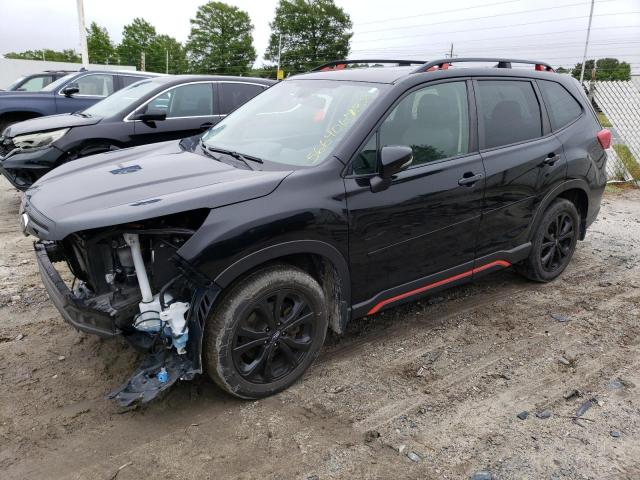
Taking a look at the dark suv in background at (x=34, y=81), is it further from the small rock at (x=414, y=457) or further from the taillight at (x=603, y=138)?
the small rock at (x=414, y=457)

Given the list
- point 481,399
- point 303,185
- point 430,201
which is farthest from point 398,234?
point 481,399

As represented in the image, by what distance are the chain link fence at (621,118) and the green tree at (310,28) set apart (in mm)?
55147

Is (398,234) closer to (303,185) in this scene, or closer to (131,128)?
(303,185)

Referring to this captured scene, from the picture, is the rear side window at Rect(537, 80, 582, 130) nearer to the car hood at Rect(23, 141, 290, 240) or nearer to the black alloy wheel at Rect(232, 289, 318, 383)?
the car hood at Rect(23, 141, 290, 240)

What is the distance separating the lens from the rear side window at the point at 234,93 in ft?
24.0

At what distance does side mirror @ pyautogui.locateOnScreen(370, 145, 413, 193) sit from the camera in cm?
296

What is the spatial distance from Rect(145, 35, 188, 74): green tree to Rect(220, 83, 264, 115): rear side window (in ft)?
198

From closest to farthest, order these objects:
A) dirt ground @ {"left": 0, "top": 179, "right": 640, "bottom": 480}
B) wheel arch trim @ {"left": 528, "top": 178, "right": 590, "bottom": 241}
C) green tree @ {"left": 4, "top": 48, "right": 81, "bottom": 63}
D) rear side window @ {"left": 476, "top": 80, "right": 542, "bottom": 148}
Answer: dirt ground @ {"left": 0, "top": 179, "right": 640, "bottom": 480} < rear side window @ {"left": 476, "top": 80, "right": 542, "bottom": 148} < wheel arch trim @ {"left": 528, "top": 178, "right": 590, "bottom": 241} < green tree @ {"left": 4, "top": 48, "right": 81, "bottom": 63}

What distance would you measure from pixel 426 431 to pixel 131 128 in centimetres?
530

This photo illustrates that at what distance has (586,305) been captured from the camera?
4.39 m

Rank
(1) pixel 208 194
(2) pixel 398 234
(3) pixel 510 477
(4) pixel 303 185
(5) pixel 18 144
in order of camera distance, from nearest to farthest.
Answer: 1. (3) pixel 510 477
2. (1) pixel 208 194
3. (4) pixel 303 185
4. (2) pixel 398 234
5. (5) pixel 18 144

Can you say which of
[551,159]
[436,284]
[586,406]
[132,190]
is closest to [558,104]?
[551,159]

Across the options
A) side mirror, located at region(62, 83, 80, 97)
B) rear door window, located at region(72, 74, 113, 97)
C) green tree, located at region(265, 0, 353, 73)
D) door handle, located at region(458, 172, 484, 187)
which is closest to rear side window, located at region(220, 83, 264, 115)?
side mirror, located at region(62, 83, 80, 97)

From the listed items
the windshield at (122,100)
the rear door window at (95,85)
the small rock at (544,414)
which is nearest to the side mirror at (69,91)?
the rear door window at (95,85)
